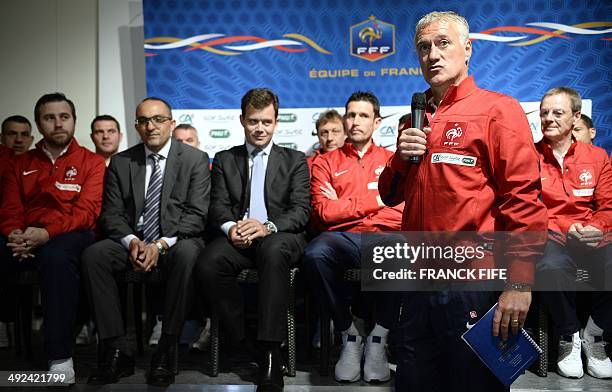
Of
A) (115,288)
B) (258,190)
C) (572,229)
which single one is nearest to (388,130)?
(258,190)

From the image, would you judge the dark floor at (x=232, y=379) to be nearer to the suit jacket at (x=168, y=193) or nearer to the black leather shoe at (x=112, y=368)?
the black leather shoe at (x=112, y=368)

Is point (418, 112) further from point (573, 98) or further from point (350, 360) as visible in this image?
point (573, 98)

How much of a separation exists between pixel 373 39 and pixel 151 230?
2.17 metres

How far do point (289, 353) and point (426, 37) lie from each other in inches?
72.2

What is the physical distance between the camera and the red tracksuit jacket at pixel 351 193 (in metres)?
3.27

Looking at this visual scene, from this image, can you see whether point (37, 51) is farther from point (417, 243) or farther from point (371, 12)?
point (417, 243)

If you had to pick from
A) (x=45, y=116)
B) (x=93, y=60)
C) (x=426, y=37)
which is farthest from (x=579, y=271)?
(x=93, y=60)

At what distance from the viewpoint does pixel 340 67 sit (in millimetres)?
4375

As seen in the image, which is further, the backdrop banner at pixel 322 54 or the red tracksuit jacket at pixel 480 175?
the backdrop banner at pixel 322 54

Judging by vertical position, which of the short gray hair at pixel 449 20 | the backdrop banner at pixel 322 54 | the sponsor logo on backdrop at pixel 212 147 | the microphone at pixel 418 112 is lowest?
the sponsor logo on backdrop at pixel 212 147

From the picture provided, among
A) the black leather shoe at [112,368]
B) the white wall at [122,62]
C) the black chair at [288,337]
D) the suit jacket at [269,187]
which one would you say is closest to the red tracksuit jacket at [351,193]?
the suit jacket at [269,187]

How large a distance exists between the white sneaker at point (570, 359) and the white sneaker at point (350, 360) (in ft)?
3.20

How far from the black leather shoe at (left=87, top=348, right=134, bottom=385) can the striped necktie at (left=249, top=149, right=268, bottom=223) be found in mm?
963

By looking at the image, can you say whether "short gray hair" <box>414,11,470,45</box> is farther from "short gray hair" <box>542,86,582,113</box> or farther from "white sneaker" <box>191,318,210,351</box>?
"white sneaker" <box>191,318,210,351</box>
